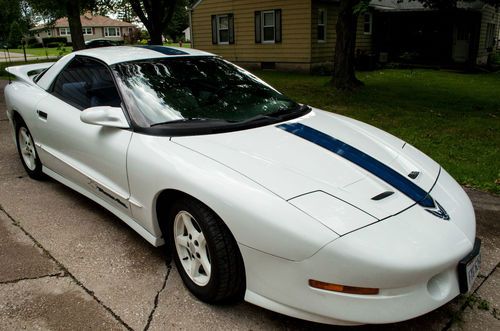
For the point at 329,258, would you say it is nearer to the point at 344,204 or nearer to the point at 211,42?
the point at 344,204

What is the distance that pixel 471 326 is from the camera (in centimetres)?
241

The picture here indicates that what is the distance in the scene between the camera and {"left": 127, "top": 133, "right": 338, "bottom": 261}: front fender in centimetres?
204

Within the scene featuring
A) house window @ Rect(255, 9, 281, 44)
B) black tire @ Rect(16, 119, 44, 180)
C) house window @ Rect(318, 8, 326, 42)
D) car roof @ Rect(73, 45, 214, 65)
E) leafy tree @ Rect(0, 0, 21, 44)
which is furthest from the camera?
house window @ Rect(255, 9, 281, 44)

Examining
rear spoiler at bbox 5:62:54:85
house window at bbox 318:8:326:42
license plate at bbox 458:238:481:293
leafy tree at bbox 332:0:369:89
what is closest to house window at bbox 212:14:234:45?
house window at bbox 318:8:326:42

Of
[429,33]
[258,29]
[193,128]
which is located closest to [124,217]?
[193,128]

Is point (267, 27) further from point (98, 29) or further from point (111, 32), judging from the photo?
point (111, 32)

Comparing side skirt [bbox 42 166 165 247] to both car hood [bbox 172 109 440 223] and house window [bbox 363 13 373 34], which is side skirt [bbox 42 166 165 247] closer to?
car hood [bbox 172 109 440 223]

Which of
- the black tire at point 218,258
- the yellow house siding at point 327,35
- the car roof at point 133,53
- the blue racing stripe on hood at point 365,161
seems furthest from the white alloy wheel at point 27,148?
the yellow house siding at point 327,35

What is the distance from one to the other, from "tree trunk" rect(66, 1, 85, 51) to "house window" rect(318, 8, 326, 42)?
28.5 feet

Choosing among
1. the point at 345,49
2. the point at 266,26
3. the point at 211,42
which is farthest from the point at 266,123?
the point at 211,42

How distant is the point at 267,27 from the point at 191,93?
1544 centimetres

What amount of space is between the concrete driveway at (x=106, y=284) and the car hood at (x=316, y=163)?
2.35 feet

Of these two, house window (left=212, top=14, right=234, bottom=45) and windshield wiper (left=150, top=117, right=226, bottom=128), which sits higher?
house window (left=212, top=14, right=234, bottom=45)

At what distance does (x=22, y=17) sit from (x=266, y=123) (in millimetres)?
18809
